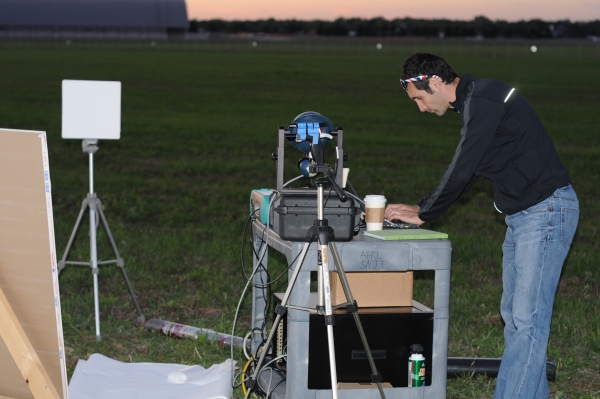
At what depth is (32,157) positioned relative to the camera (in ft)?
12.1

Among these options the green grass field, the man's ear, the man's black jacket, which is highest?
the man's ear

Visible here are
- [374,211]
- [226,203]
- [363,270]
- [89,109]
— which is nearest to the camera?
[363,270]

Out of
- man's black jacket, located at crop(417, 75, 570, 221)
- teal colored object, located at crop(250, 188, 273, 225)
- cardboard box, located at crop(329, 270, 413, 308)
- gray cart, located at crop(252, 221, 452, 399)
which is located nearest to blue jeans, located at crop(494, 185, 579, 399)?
man's black jacket, located at crop(417, 75, 570, 221)

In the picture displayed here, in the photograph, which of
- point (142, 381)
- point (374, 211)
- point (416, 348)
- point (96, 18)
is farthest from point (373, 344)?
point (96, 18)

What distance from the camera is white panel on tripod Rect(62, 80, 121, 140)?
610 centimetres

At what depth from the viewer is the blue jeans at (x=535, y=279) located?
4297 millimetres

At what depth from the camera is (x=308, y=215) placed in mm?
4426

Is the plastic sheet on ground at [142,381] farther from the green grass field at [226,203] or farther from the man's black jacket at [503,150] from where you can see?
the man's black jacket at [503,150]

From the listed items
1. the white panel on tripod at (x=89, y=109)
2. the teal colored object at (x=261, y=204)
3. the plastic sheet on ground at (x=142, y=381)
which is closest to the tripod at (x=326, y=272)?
the teal colored object at (x=261, y=204)

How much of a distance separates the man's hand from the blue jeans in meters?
0.56

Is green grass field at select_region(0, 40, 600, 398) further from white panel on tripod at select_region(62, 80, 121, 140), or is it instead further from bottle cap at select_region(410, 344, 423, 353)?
white panel on tripod at select_region(62, 80, 121, 140)

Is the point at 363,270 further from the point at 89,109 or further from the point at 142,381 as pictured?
the point at 89,109

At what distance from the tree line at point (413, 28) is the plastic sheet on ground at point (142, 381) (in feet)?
506

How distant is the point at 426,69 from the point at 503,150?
1.90ft
